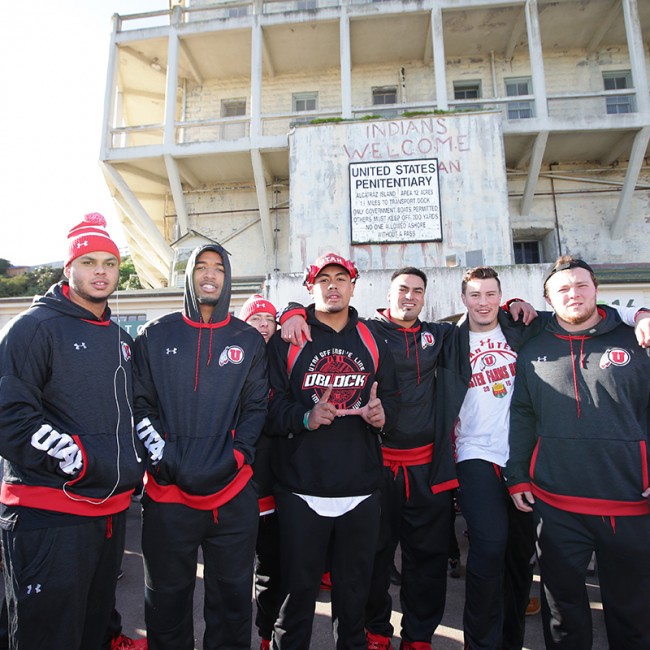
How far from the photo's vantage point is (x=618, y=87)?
48.7 ft

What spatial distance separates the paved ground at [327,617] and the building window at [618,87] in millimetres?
15565

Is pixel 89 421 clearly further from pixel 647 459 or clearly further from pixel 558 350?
pixel 647 459

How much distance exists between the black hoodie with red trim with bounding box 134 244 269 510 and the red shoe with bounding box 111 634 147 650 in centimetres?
133

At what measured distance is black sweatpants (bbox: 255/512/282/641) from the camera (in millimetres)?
3145

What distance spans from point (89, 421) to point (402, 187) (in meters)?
10.1

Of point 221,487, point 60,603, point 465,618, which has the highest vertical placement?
point 221,487

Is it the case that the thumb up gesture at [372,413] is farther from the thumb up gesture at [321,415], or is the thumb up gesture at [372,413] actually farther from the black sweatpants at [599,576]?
the black sweatpants at [599,576]

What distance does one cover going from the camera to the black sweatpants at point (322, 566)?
2.65 meters

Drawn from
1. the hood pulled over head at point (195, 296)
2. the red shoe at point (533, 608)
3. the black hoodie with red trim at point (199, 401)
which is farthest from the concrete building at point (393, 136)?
the black hoodie with red trim at point (199, 401)

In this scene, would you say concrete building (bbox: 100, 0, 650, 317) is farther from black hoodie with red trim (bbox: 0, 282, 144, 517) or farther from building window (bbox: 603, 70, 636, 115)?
black hoodie with red trim (bbox: 0, 282, 144, 517)

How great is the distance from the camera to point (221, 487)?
2.57 meters

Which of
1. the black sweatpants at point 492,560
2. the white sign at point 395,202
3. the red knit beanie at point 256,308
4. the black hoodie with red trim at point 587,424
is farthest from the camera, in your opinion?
the white sign at point 395,202

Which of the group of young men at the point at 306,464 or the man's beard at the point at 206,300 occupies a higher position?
the man's beard at the point at 206,300

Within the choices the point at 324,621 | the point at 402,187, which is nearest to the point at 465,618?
the point at 324,621
